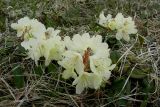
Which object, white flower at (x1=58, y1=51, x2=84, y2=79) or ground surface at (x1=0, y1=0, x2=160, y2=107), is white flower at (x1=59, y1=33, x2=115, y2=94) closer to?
white flower at (x1=58, y1=51, x2=84, y2=79)

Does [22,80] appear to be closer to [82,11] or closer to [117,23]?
[117,23]

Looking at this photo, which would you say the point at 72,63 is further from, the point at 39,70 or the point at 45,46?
the point at 39,70

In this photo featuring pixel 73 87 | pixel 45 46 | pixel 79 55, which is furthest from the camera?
pixel 73 87

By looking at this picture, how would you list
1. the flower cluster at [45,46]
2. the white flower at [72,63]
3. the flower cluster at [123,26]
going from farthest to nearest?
the flower cluster at [123,26] < the flower cluster at [45,46] < the white flower at [72,63]

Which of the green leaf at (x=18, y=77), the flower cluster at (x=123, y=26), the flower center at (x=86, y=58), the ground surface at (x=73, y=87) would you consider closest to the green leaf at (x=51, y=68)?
the ground surface at (x=73, y=87)

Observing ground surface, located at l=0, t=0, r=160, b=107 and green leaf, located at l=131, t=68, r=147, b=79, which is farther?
green leaf, located at l=131, t=68, r=147, b=79

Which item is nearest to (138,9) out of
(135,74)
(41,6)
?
(41,6)

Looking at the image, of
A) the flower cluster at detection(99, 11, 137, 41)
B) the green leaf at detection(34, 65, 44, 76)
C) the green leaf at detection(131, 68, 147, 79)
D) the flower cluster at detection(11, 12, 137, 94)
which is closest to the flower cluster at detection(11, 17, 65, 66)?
the flower cluster at detection(11, 12, 137, 94)

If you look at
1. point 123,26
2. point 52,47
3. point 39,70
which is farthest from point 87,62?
point 123,26

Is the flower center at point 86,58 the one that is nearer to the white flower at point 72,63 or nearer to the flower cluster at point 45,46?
the white flower at point 72,63
